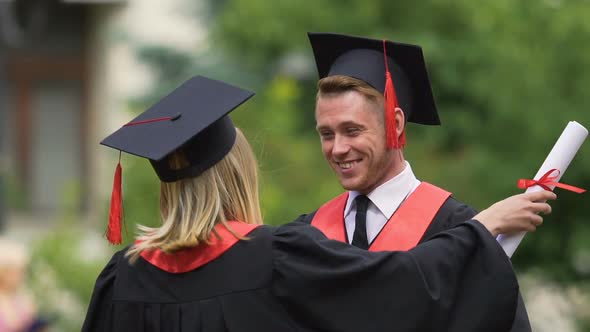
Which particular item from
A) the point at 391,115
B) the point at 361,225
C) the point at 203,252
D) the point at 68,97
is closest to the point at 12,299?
the point at 361,225

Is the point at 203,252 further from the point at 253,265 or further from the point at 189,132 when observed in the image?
the point at 189,132

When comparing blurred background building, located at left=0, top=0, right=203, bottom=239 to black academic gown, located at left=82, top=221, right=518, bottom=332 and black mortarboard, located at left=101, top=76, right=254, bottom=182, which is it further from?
black academic gown, located at left=82, top=221, right=518, bottom=332

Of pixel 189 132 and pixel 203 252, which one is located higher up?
pixel 189 132

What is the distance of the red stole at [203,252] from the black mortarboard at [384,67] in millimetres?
725

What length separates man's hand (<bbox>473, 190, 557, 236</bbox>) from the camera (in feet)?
12.5

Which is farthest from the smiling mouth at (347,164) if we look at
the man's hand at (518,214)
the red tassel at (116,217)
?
the red tassel at (116,217)

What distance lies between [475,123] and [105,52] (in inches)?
323

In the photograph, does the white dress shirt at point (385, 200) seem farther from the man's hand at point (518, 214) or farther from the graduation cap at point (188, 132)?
the graduation cap at point (188, 132)

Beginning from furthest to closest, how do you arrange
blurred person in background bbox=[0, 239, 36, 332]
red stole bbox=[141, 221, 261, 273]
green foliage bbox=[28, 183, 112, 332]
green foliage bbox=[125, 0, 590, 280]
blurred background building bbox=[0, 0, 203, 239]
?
blurred background building bbox=[0, 0, 203, 239], green foliage bbox=[28, 183, 112, 332], green foliage bbox=[125, 0, 590, 280], blurred person in background bbox=[0, 239, 36, 332], red stole bbox=[141, 221, 261, 273]

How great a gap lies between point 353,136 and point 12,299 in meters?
4.35

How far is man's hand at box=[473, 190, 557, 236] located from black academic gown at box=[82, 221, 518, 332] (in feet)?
0.16

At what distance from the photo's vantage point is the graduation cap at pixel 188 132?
153 inches

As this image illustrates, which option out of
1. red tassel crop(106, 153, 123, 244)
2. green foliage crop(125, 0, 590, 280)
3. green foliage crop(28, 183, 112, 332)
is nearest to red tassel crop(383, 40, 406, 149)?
red tassel crop(106, 153, 123, 244)

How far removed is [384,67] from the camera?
14.0ft
